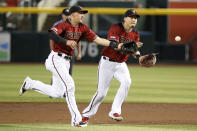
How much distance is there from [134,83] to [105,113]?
17.0 feet

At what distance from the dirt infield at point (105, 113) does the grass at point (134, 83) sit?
862 millimetres

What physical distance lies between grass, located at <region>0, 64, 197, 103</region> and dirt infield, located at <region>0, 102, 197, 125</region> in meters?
0.86

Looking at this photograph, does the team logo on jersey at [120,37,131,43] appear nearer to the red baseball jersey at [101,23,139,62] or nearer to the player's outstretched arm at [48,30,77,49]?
the red baseball jersey at [101,23,139,62]

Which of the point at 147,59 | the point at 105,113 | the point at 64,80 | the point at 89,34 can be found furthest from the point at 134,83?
the point at 64,80

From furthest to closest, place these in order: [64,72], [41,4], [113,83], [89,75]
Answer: [41,4], [89,75], [113,83], [64,72]

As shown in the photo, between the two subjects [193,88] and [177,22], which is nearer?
[193,88]

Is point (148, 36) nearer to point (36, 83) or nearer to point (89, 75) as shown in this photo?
point (89, 75)

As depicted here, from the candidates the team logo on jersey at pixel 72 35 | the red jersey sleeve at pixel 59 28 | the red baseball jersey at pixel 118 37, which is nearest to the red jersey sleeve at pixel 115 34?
the red baseball jersey at pixel 118 37

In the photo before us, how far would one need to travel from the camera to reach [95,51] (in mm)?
21266

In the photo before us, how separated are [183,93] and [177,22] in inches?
446

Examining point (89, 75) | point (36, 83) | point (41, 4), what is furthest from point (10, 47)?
point (36, 83)

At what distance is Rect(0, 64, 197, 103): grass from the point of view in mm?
12032

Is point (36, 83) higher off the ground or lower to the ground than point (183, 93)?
higher

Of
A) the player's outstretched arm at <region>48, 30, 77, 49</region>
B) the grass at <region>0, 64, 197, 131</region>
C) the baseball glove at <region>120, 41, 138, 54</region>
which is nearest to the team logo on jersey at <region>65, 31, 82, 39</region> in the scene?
the player's outstretched arm at <region>48, 30, 77, 49</region>
